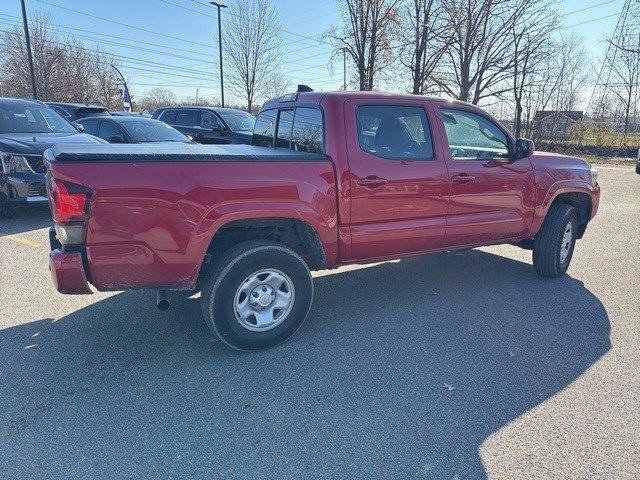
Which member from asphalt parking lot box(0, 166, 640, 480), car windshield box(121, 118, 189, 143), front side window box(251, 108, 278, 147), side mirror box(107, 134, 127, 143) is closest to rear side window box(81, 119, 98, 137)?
car windshield box(121, 118, 189, 143)

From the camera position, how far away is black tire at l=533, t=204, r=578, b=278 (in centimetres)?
499

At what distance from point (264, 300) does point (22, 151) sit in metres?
5.82

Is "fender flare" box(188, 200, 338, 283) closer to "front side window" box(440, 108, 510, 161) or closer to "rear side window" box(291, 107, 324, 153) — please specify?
"rear side window" box(291, 107, 324, 153)

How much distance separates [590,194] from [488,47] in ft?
90.2

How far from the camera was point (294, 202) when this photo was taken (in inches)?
131

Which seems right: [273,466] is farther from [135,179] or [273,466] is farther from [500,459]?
[135,179]

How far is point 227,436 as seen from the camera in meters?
2.51

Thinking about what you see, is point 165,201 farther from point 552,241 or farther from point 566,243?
point 566,243

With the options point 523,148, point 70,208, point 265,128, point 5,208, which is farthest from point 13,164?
point 523,148

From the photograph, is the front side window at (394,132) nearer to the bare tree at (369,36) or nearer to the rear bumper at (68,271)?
the rear bumper at (68,271)

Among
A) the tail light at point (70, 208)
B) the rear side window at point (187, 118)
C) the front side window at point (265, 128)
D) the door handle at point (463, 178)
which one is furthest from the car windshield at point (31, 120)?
the door handle at point (463, 178)

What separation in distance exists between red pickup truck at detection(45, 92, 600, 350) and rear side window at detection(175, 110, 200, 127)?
8151mm

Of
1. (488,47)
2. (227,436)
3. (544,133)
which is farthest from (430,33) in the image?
(227,436)

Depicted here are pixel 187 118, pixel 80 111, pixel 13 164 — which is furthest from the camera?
pixel 80 111
